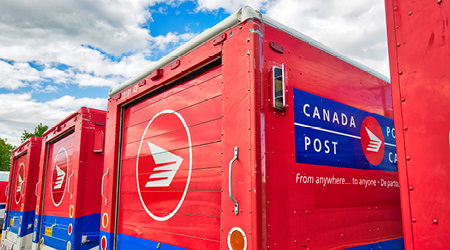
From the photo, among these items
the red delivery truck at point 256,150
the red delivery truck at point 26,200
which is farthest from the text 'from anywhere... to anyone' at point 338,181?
the red delivery truck at point 26,200

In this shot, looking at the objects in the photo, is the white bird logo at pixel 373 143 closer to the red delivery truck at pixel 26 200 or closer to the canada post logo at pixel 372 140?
the canada post logo at pixel 372 140

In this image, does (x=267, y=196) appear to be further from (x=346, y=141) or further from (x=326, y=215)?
(x=346, y=141)

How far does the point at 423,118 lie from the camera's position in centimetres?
123

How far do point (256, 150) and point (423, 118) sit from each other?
2.82ft

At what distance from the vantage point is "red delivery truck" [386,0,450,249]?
3.83 feet

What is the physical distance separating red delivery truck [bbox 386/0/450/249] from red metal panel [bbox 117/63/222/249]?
1189 millimetres

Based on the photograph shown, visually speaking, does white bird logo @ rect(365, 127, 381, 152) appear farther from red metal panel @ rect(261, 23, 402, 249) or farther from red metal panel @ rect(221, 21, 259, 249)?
red metal panel @ rect(221, 21, 259, 249)

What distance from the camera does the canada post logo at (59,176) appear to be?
5.10 meters

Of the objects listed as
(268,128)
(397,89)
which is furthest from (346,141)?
(397,89)

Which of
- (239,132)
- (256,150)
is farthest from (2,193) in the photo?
(256,150)

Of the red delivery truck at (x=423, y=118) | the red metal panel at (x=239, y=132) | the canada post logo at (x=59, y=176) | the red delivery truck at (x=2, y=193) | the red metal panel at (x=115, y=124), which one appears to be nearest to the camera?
the red delivery truck at (x=423, y=118)

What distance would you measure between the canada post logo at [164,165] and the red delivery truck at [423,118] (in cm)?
154

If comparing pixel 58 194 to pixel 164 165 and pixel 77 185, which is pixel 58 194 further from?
pixel 164 165

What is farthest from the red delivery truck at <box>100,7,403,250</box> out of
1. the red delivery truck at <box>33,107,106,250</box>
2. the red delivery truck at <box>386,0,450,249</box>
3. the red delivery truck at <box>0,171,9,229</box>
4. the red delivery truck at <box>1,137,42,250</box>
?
the red delivery truck at <box>0,171,9,229</box>
